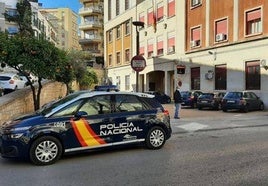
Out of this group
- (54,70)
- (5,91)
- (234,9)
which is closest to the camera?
(54,70)

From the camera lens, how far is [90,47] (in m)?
74.5

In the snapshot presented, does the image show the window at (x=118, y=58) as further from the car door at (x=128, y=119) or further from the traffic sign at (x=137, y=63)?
the car door at (x=128, y=119)

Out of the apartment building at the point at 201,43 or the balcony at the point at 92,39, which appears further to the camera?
the balcony at the point at 92,39

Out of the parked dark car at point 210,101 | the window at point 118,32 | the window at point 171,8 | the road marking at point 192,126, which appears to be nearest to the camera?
the road marking at point 192,126

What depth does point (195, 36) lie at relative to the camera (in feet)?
109

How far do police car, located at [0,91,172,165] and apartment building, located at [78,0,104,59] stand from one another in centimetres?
6235

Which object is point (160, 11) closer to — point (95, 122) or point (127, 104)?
point (127, 104)

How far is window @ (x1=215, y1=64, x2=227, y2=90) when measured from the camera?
29.2 m

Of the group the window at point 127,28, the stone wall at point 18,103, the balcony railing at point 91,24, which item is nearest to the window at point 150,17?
the window at point 127,28

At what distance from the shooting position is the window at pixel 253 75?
25688 mm

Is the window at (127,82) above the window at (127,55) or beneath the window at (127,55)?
beneath

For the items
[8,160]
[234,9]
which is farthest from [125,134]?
[234,9]

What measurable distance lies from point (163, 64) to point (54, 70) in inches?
878

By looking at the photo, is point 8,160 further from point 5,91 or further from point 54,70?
point 5,91
